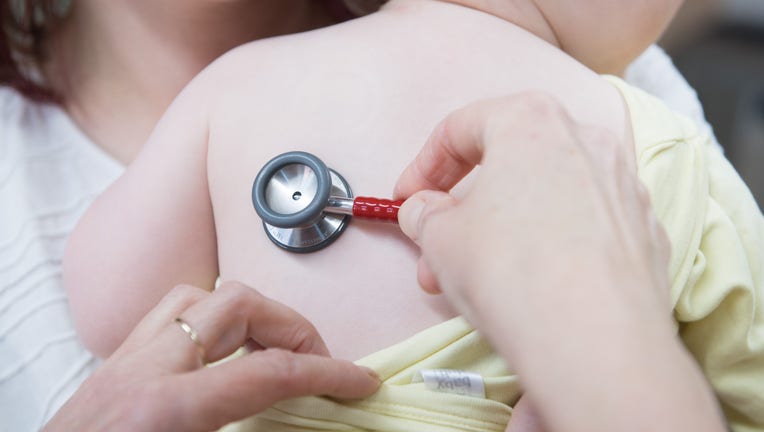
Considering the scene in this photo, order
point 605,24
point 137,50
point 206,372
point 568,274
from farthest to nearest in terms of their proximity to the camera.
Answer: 1. point 137,50
2. point 605,24
3. point 206,372
4. point 568,274

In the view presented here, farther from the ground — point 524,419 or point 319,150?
point 319,150

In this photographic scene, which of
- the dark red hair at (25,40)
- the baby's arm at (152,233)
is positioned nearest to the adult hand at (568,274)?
the baby's arm at (152,233)

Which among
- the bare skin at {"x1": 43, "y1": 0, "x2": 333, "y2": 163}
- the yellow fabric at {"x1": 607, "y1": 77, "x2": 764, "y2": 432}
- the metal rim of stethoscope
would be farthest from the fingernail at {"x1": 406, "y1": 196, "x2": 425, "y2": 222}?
the bare skin at {"x1": 43, "y1": 0, "x2": 333, "y2": 163}

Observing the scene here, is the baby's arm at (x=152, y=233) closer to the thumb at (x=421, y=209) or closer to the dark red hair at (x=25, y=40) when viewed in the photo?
the thumb at (x=421, y=209)

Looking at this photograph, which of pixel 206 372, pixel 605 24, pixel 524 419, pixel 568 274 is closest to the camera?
pixel 568 274

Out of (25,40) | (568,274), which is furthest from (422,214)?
(25,40)

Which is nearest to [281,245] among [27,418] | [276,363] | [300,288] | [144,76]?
[300,288]

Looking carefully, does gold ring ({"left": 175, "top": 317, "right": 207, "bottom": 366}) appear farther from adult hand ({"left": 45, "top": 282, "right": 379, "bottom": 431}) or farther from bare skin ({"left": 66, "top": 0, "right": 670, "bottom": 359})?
bare skin ({"left": 66, "top": 0, "right": 670, "bottom": 359})

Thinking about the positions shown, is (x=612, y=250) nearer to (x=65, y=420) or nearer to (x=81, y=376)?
(x=65, y=420)

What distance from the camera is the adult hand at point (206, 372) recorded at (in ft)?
1.63

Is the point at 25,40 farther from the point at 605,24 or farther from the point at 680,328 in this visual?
the point at 680,328

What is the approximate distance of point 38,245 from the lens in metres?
0.95

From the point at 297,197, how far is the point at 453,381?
213mm

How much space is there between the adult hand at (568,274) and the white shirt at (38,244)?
610mm
